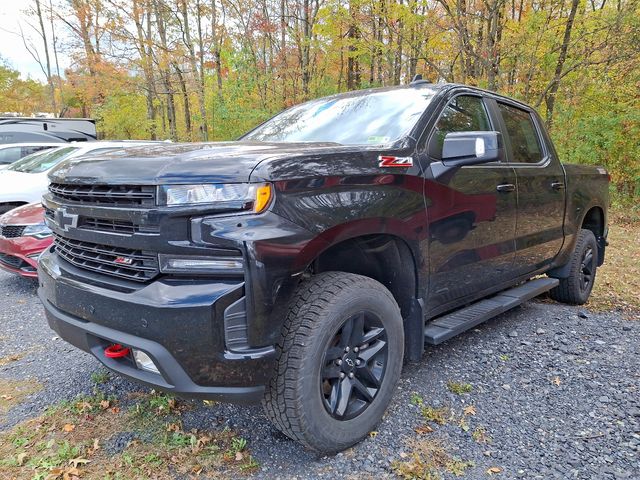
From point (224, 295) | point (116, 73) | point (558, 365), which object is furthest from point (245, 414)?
point (116, 73)

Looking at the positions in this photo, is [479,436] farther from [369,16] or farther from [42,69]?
[42,69]

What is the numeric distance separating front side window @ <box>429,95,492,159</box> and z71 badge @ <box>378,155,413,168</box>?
0.88 ft

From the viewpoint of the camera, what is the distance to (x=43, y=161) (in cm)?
Result: 738

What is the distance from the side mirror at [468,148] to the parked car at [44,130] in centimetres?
1324

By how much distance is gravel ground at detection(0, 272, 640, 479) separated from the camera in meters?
2.22

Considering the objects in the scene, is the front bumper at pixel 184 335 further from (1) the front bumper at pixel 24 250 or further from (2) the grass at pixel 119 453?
(1) the front bumper at pixel 24 250

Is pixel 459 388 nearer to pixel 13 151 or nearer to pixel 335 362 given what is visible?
pixel 335 362

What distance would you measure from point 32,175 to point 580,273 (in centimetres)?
743

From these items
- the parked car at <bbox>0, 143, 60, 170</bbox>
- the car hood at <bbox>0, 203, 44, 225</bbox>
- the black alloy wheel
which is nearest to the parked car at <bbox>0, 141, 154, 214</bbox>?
the car hood at <bbox>0, 203, 44, 225</bbox>

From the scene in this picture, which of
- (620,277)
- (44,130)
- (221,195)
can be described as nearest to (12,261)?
(221,195)

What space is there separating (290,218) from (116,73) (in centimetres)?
1900

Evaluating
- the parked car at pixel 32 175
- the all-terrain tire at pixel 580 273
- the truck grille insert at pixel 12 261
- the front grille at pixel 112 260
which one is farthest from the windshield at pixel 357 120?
the parked car at pixel 32 175

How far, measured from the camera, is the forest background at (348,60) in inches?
446

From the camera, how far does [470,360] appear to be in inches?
130
